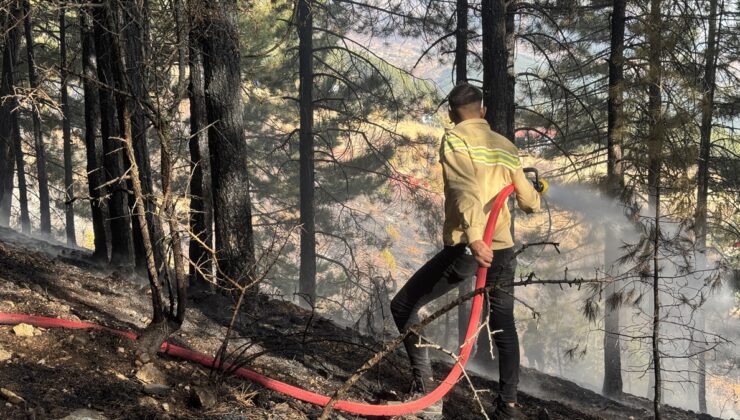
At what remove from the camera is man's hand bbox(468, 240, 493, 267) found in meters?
3.53

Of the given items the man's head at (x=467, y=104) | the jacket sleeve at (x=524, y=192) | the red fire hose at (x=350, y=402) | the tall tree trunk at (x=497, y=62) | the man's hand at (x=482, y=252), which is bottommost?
the red fire hose at (x=350, y=402)

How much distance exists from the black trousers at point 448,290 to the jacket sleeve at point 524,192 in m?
0.32

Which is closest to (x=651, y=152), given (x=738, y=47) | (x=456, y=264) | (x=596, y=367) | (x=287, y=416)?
(x=456, y=264)

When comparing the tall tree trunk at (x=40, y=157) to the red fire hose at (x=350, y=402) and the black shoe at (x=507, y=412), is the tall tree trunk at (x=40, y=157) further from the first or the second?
the black shoe at (x=507, y=412)

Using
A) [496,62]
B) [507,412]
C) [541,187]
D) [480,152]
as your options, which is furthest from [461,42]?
[507,412]

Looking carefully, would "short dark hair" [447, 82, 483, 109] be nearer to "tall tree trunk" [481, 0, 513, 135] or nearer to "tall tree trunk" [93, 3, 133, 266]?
"tall tree trunk" [93, 3, 133, 266]

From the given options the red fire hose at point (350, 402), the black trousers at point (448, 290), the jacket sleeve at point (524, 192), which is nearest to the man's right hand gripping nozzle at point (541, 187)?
the jacket sleeve at point (524, 192)

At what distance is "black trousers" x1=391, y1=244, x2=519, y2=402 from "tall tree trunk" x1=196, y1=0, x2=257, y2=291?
8.73 feet

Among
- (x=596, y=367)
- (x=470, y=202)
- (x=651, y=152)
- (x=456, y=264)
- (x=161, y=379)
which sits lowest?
(x=596, y=367)

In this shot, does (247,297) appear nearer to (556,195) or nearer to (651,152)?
(651,152)

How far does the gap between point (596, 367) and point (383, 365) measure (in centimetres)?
5068

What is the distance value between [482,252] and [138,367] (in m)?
2.02

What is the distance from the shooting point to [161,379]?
3.41 meters

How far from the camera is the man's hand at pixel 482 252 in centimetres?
353
